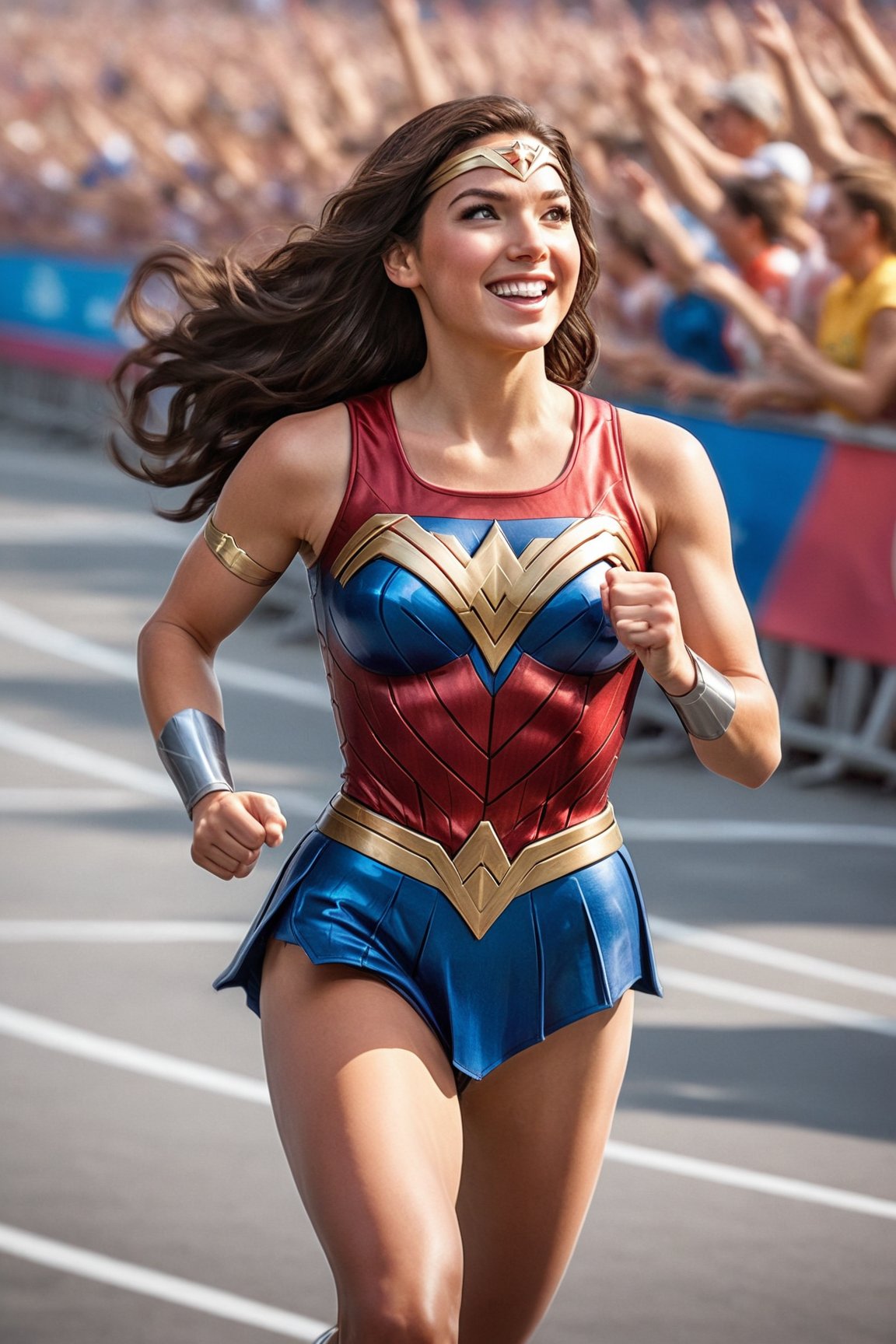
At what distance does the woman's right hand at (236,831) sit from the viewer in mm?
3145

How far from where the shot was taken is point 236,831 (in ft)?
10.4

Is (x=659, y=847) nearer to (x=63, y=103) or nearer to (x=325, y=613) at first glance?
(x=325, y=613)

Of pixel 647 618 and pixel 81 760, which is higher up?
pixel 647 618

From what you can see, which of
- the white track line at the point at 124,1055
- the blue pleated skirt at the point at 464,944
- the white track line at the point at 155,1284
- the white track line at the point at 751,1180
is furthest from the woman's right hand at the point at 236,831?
the white track line at the point at 124,1055

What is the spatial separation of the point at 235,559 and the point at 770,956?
4.01 metres

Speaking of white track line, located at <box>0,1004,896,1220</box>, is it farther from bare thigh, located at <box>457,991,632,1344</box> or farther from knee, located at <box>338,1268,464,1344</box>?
knee, located at <box>338,1268,464,1344</box>

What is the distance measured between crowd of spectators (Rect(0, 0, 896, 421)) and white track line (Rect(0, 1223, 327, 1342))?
2.21 m

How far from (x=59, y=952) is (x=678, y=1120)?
2229 millimetres

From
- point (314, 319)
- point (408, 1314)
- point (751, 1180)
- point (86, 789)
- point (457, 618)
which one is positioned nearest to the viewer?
point (408, 1314)

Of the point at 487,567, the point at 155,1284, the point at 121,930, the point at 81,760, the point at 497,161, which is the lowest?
the point at 81,760

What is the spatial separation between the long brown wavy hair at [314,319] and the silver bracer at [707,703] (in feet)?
2.41

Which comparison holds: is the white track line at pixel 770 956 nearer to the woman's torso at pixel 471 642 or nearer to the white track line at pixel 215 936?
the white track line at pixel 215 936

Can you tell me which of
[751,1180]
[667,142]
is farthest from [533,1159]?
[667,142]

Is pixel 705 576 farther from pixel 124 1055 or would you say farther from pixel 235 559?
pixel 124 1055
